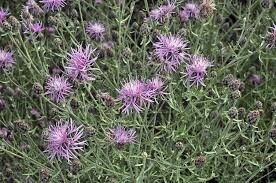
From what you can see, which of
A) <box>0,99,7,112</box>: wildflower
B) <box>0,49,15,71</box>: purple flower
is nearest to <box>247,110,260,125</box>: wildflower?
<box>0,49,15,71</box>: purple flower

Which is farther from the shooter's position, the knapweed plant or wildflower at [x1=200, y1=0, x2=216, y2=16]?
wildflower at [x1=200, y1=0, x2=216, y2=16]

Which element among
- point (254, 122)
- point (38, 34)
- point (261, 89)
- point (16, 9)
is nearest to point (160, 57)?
point (254, 122)

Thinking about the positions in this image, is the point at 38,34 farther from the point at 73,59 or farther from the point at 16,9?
the point at 16,9

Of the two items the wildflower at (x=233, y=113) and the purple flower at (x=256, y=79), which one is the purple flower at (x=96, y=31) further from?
the wildflower at (x=233, y=113)

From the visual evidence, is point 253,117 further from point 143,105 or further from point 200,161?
point 143,105

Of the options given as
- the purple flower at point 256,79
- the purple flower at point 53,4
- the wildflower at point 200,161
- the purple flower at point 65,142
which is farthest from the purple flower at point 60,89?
the purple flower at point 256,79

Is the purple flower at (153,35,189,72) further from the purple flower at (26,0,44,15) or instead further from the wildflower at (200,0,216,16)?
the purple flower at (26,0,44,15)
